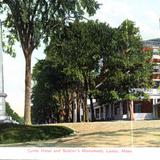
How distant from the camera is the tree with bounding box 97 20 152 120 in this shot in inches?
572

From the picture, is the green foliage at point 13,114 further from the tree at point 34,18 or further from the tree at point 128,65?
the tree at point 128,65

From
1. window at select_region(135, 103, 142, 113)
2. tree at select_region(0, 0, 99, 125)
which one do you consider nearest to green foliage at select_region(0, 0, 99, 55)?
tree at select_region(0, 0, 99, 125)

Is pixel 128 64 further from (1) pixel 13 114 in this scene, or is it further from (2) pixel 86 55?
(1) pixel 13 114

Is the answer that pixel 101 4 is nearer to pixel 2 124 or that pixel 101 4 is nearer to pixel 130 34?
pixel 130 34

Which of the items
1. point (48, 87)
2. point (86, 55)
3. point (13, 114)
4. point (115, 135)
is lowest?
point (115, 135)

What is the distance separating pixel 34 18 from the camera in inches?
720

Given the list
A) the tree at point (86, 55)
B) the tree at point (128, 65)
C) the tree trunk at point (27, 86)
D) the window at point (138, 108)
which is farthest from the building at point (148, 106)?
the tree trunk at point (27, 86)

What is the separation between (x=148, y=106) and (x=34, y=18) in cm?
592

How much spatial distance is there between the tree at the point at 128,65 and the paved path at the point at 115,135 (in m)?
0.60

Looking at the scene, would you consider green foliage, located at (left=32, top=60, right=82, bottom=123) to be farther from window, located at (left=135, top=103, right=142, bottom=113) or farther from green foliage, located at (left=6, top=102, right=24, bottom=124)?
window, located at (left=135, top=103, right=142, bottom=113)

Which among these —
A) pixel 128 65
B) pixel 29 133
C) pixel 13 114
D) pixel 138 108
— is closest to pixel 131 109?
pixel 138 108

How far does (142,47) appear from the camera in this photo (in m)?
14.6

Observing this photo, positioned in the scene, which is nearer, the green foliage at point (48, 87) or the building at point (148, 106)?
the building at point (148, 106)

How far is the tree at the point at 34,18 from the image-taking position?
17925 millimetres
